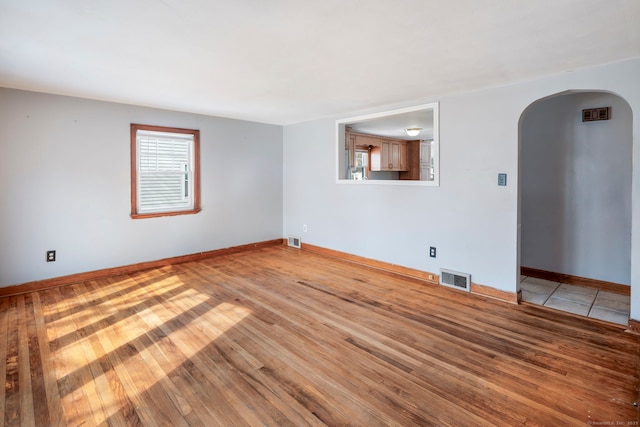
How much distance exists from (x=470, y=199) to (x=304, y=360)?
2586 millimetres

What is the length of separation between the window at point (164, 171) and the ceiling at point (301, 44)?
3.10ft

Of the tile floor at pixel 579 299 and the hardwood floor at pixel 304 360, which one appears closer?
the hardwood floor at pixel 304 360

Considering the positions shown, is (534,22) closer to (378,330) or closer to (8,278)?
(378,330)

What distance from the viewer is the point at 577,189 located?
12.9 feet

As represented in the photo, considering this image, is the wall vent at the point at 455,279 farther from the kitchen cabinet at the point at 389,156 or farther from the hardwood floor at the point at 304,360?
the kitchen cabinet at the point at 389,156

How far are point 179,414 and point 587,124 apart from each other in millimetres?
4848

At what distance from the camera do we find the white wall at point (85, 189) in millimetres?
3652

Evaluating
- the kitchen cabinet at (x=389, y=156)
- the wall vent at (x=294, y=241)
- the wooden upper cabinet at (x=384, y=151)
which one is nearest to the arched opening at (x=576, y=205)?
the wooden upper cabinet at (x=384, y=151)

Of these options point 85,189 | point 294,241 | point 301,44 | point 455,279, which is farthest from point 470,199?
point 85,189

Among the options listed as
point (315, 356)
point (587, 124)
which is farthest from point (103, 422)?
point (587, 124)

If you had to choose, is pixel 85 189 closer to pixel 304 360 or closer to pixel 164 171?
pixel 164 171

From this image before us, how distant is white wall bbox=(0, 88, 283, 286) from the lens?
365 centimetres

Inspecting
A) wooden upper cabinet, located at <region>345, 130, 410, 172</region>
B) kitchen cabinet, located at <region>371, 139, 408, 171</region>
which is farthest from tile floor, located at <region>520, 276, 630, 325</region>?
kitchen cabinet, located at <region>371, 139, 408, 171</region>

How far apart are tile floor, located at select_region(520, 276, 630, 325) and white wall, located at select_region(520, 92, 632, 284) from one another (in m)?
0.26
